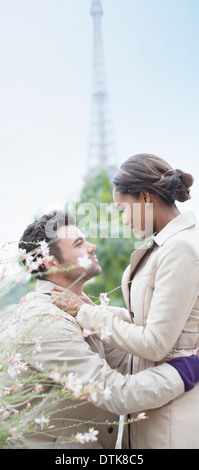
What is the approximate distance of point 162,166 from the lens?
59.1 inches

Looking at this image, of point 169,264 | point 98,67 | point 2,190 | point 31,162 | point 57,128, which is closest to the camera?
point 169,264

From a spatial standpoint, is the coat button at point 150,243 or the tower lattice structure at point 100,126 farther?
the tower lattice structure at point 100,126

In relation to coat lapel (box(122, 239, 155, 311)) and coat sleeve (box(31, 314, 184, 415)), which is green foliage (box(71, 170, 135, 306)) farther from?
coat sleeve (box(31, 314, 184, 415))

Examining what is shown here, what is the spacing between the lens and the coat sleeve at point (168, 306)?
51.0 inches

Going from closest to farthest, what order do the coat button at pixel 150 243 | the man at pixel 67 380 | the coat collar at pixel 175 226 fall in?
the man at pixel 67 380 < the coat collar at pixel 175 226 < the coat button at pixel 150 243

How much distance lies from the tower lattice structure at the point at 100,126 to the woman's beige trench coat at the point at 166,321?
529 inches

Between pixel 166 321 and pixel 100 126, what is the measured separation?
53.2 ft

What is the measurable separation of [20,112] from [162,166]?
1783 centimetres

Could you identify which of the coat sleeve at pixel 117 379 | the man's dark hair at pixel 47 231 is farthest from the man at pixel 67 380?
the man's dark hair at pixel 47 231

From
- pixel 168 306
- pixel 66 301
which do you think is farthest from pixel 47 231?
pixel 168 306

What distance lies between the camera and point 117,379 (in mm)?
1335

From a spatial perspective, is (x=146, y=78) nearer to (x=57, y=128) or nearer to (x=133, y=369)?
(x=57, y=128)

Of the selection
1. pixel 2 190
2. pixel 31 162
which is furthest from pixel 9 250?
pixel 31 162

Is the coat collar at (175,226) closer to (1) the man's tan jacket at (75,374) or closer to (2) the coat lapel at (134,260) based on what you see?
(2) the coat lapel at (134,260)
